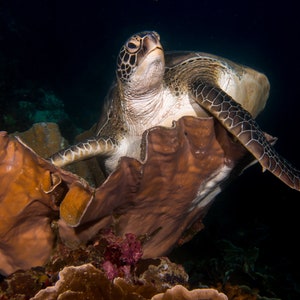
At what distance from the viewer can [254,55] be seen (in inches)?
1336

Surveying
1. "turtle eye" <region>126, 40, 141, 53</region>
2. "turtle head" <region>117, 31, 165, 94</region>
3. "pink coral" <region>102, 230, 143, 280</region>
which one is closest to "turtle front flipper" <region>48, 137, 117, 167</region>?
"turtle head" <region>117, 31, 165, 94</region>

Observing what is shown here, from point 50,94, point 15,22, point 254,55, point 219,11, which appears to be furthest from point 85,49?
point 219,11

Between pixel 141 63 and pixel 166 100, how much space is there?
632mm

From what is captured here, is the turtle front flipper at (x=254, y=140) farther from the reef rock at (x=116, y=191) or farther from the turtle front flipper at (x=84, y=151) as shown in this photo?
the turtle front flipper at (x=84, y=151)

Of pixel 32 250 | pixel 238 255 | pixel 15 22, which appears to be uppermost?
pixel 15 22

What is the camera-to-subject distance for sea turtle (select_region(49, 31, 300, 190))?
7.60 feet

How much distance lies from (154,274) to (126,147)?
1881mm

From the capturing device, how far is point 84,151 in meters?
3.03

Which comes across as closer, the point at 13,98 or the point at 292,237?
the point at 292,237

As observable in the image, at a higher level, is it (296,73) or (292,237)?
(296,73)

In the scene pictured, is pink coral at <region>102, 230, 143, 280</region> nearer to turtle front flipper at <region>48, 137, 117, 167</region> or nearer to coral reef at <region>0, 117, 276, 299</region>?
coral reef at <region>0, 117, 276, 299</region>

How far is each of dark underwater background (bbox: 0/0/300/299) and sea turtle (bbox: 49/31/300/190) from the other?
6.47ft

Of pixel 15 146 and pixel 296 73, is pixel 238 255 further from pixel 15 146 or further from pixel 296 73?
pixel 296 73

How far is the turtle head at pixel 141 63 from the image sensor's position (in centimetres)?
282
